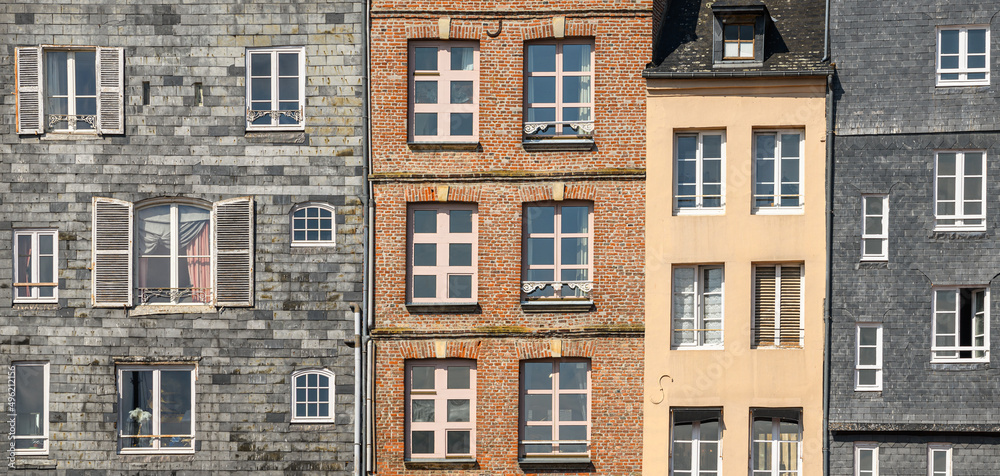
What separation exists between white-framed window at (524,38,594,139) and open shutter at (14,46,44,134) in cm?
987

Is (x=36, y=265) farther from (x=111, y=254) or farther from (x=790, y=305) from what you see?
(x=790, y=305)

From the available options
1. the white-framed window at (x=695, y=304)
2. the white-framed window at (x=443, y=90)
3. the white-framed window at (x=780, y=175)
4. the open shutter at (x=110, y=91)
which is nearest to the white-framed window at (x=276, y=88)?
the white-framed window at (x=443, y=90)

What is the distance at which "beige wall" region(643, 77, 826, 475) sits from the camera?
58.8ft

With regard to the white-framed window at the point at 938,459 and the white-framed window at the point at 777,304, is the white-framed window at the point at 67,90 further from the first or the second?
the white-framed window at the point at 938,459

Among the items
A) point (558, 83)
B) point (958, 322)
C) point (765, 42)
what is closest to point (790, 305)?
point (958, 322)

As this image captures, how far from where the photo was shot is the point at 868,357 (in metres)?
17.9

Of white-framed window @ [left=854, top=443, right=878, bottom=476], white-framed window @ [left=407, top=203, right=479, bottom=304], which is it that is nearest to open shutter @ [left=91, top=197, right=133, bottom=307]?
white-framed window @ [left=407, top=203, right=479, bottom=304]

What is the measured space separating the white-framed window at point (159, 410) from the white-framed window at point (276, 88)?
5.28 metres

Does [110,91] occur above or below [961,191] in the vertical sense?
above

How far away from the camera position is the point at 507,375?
18234mm

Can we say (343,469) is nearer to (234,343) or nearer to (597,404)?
(234,343)

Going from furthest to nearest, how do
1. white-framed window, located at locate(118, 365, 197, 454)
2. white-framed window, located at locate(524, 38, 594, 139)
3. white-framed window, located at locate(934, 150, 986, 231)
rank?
white-framed window, located at locate(524, 38, 594, 139) → white-framed window, located at locate(118, 365, 197, 454) → white-framed window, located at locate(934, 150, 986, 231)

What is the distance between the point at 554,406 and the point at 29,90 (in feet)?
40.7

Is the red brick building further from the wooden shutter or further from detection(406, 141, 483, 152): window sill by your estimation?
the wooden shutter
